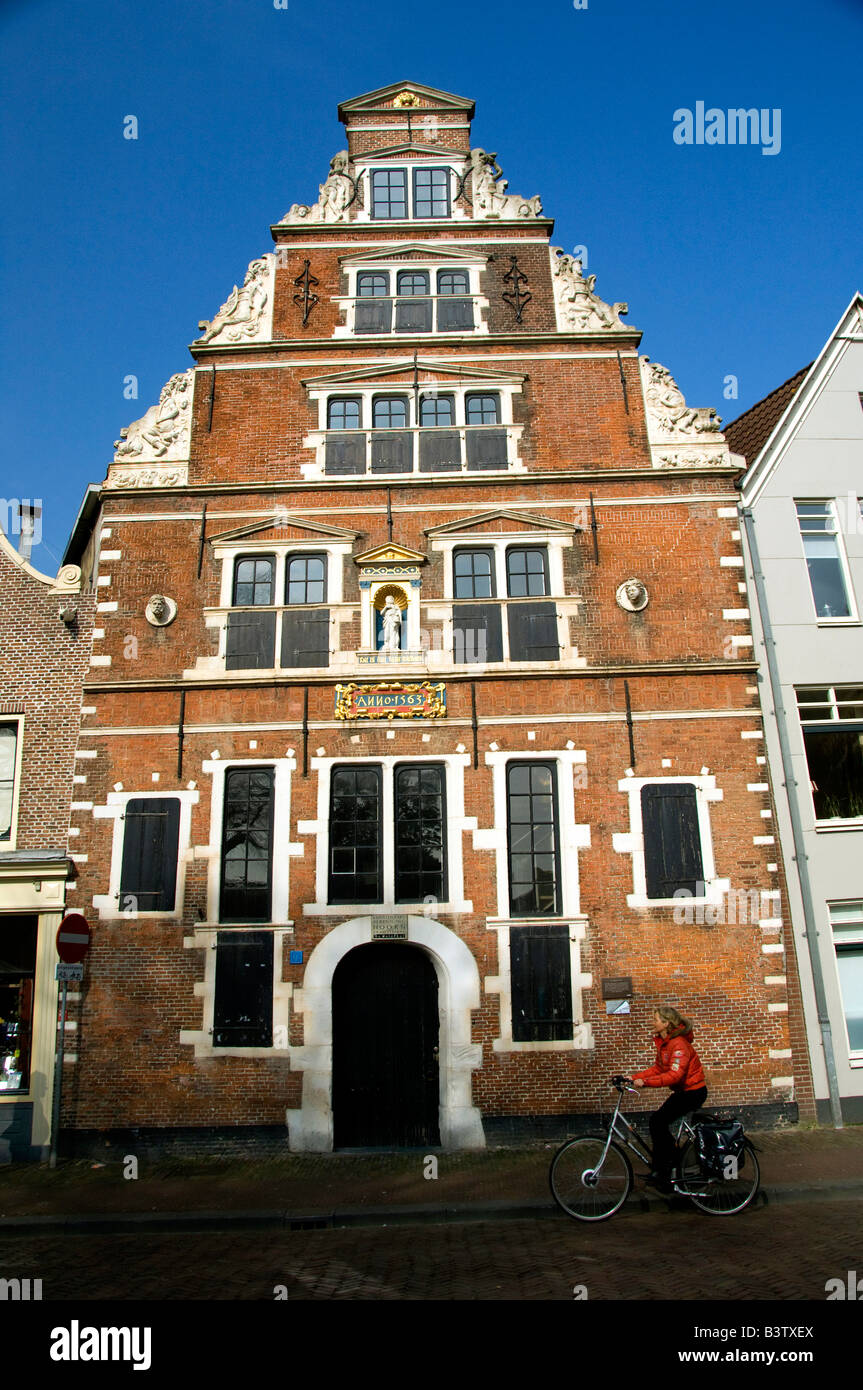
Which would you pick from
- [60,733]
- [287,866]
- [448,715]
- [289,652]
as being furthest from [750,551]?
[60,733]

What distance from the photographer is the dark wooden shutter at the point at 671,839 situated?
46.7ft

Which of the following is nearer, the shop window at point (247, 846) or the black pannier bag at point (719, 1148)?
the black pannier bag at point (719, 1148)

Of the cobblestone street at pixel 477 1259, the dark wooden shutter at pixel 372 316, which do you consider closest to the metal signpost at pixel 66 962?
the cobblestone street at pixel 477 1259

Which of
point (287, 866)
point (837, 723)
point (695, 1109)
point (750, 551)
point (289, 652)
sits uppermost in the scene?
point (750, 551)

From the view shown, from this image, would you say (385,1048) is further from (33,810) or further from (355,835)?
(33,810)

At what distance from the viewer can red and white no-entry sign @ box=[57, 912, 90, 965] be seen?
1293 cm

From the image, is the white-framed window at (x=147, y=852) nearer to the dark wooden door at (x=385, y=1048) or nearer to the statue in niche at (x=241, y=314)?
the dark wooden door at (x=385, y=1048)

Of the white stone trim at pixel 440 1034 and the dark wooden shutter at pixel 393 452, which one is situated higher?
the dark wooden shutter at pixel 393 452

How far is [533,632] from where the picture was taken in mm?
15305

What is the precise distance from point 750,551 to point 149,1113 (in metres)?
13.1

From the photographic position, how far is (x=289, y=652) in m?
15.3

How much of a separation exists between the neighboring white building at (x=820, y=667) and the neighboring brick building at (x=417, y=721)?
53 centimetres

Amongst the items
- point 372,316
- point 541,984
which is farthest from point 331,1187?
point 372,316
